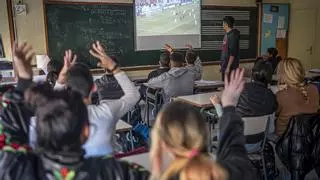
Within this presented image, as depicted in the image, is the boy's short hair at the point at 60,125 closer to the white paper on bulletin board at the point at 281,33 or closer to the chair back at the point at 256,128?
the chair back at the point at 256,128

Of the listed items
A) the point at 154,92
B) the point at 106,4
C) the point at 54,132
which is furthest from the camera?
the point at 106,4

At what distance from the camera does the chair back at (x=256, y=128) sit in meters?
2.78

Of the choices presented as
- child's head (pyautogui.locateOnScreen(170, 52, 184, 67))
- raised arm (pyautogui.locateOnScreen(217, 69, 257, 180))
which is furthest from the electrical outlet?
raised arm (pyautogui.locateOnScreen(217, 69, 257, 180))

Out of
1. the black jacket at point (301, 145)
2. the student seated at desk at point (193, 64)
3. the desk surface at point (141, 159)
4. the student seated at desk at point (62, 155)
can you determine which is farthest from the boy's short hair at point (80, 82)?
the student seated at desk at point (193, 64)

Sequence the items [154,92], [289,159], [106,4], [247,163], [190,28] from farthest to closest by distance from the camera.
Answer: [190,28]
[106,4]
[154,92]
[289,159]
[247,163]

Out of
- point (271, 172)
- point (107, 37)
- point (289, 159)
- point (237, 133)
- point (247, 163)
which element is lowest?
point (271, 172)

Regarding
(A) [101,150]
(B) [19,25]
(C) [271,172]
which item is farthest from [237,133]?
(B) [19,25]

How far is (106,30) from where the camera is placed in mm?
6117

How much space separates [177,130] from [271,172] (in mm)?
2325

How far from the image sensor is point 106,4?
6016 millimetres

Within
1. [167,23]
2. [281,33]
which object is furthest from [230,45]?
[281,33]

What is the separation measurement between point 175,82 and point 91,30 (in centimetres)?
208

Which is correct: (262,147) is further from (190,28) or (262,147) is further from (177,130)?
(190,28)

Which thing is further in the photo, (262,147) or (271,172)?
(271,172)
